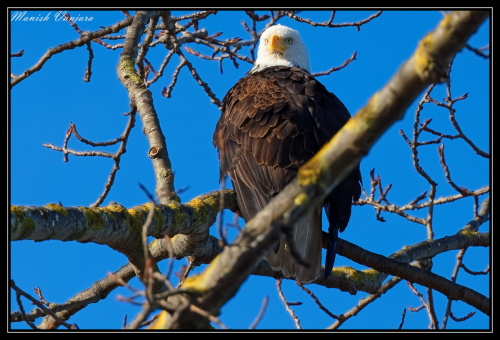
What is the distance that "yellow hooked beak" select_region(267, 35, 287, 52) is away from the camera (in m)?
6.09

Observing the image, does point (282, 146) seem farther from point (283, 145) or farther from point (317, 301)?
point (317, 301)

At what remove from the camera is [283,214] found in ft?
5.89

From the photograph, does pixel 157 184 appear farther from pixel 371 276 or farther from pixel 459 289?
pixel 459 289

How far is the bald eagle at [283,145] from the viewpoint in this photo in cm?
390

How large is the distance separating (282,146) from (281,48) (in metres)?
2.36

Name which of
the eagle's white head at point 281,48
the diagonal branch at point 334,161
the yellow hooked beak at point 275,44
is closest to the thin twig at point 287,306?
the diagonal branch at point 334,161

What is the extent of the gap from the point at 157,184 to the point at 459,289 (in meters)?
1.89

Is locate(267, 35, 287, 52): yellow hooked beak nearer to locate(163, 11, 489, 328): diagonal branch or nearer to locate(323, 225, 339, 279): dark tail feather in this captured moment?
locate(323, 225, 339, 279): dark tail feather

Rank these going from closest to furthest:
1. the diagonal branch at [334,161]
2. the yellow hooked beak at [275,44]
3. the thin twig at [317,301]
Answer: the diagonal branch at [334,161], the thin twig at [317,301], the yellow hooked beak at [275,44]

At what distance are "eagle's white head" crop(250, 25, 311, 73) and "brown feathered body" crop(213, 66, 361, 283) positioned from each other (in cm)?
142

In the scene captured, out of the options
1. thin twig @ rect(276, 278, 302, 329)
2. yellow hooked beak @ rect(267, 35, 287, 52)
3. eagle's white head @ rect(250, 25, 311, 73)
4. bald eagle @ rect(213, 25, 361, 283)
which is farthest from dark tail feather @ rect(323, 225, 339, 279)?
yellow hooked beak @ rect(267, 35, 287, 52)

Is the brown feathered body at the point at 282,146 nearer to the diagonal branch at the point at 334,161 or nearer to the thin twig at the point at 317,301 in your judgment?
the thin twig at the point at 317,301

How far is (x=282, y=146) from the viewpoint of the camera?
402 cm

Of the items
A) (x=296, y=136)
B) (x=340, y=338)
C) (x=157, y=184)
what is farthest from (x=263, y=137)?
(x=340, y=338)
